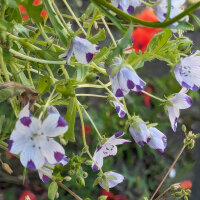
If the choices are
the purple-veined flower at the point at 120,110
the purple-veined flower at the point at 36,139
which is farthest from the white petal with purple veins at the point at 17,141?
the purple-veined flower at the point at 120,110

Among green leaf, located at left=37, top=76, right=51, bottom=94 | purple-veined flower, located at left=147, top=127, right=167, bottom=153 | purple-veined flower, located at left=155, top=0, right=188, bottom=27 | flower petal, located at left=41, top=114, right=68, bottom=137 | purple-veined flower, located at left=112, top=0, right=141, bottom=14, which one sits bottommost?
purple-veined flower, located at left=147, top=127, right=167, bottom=153

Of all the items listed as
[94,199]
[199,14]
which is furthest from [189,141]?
[199,14]

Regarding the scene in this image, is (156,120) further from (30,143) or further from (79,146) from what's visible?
(30,143)

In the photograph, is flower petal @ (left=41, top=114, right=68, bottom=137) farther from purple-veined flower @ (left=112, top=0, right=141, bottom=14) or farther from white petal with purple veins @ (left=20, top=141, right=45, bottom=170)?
purple-veined flower @ (left=112, top=0, right=141, bottom=14)

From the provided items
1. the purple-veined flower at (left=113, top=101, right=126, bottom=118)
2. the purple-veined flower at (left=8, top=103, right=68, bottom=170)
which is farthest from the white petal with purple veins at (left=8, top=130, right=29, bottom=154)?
the purple-veined flower at (left=113, top=101, right=126, bottom=118)

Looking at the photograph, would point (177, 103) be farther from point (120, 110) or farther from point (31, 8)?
point (31, 8)

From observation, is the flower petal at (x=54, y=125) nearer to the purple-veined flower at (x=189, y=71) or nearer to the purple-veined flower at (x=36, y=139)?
the purple-veined flower at (x=36, y=139)

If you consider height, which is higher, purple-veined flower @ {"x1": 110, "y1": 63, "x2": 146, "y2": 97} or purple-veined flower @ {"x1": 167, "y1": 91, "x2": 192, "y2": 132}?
purple-veined flower @ {"x1": 110, "y1": 63, "x2": 146, "y2": 97}
